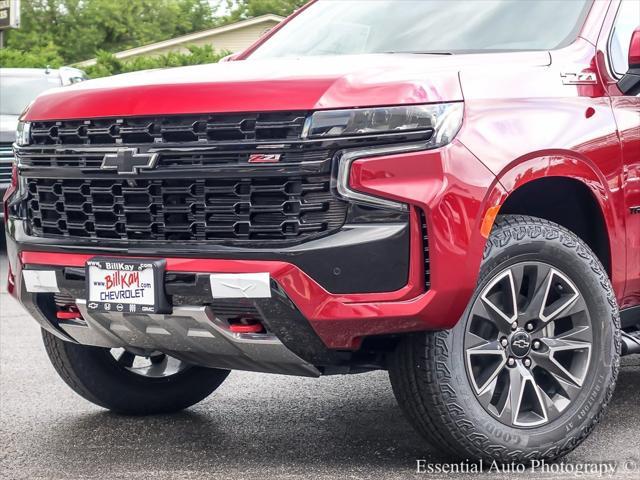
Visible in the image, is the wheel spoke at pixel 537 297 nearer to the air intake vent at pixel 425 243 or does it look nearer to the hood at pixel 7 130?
the air intake vent at pixel 425 243

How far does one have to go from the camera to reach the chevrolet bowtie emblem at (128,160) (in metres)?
4.04

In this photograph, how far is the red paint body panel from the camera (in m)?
3.81

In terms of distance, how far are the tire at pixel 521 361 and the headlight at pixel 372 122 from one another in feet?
1.53

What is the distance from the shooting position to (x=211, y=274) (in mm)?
3920

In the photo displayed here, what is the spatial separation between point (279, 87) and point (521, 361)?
125 centimetres

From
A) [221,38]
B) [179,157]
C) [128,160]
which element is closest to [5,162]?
[128,160]

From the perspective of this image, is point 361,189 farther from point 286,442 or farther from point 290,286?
point 286,442

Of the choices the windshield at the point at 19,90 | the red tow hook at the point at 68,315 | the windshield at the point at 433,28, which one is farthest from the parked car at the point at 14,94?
the red tow hook at the point at 68,315

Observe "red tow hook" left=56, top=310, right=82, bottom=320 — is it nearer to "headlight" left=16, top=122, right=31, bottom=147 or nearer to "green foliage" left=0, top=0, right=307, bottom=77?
"headlight" left=16, top=122, right=31, bottom=147

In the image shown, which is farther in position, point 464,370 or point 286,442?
point 286,442

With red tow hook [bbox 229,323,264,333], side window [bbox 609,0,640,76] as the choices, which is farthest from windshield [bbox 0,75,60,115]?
red tow hook [bbox 229,323,264,333]

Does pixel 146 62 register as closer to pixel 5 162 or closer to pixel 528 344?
pixel 5 162

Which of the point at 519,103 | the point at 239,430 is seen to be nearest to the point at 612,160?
the point at 519,103

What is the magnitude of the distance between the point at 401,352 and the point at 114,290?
0.99 meters
